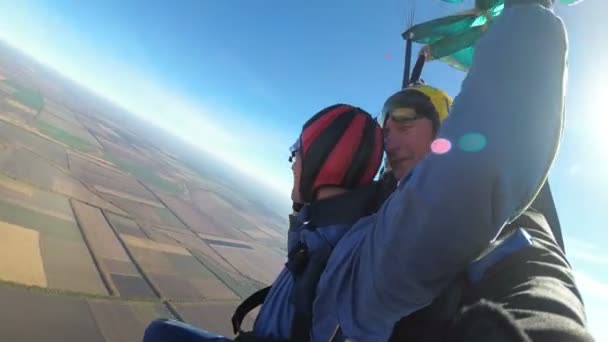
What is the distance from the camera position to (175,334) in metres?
1.95

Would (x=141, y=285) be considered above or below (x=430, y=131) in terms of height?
below

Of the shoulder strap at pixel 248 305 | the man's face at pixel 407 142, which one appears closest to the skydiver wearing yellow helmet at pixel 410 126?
the man's face at pixel 407 142

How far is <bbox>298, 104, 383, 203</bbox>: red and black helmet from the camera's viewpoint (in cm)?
146

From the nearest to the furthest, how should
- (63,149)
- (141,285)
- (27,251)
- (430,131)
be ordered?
(430,131) → (27,251) → (141,285) → (63,149)

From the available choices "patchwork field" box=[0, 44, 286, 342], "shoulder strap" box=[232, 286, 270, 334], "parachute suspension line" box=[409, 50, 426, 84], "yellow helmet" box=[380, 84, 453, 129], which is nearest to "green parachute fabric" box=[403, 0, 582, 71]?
"parachute suspension line" box=[409, 50, 426, 84]

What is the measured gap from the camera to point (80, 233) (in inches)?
960

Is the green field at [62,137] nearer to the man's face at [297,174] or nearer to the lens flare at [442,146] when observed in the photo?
the man's face at [297,174]

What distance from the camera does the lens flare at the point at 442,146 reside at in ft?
2.26

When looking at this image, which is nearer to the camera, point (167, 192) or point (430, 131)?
point (430, 131)

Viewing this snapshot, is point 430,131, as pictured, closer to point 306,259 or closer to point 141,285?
point 306,259

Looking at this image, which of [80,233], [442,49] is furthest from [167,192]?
[442,49]

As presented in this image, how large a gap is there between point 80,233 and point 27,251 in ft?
19.8

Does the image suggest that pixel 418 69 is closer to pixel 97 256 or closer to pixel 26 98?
pixel 97 256

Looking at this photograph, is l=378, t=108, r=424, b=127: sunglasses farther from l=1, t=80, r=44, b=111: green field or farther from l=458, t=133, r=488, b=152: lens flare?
l=1, t=80, r=44, b=111: green field
